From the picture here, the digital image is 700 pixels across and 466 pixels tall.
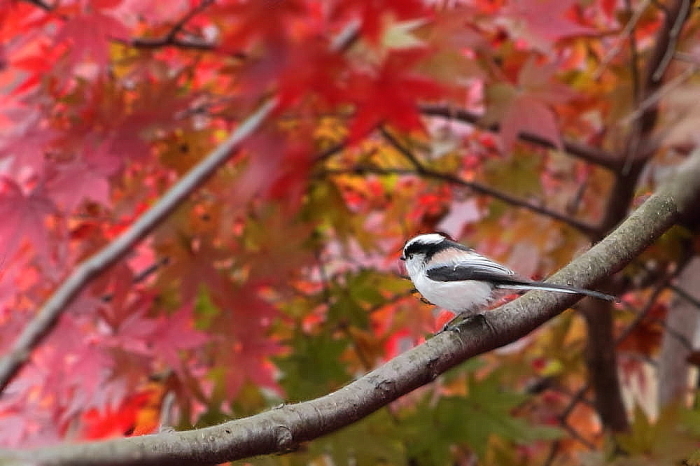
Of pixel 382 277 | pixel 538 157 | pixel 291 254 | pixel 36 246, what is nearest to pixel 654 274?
pixel 538 157

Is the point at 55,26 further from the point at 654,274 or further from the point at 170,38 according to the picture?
the point at 654,274

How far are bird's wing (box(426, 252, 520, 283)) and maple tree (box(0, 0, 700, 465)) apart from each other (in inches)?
17.8

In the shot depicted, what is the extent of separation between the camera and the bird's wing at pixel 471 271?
1.60 ft

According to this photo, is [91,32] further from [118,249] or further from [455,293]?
[455,293]

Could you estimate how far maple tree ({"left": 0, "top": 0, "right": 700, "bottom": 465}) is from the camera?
1.04m

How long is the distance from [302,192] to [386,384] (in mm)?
984

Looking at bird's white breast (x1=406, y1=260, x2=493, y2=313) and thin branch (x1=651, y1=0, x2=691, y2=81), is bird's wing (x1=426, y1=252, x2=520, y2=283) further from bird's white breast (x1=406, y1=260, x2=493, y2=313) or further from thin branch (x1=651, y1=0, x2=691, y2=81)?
thin branch (x1=651, y1=0, x2=691, y2=81)

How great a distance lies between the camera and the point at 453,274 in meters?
0.51

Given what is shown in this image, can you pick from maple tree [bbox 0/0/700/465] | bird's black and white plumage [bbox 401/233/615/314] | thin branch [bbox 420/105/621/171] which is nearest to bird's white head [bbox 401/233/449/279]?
bird's black and white plumage [bbox 401/233/615/314]

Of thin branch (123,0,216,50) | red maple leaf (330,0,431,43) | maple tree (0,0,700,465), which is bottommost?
maple tree (0,0,700,465)

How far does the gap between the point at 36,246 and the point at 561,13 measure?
3.16ft

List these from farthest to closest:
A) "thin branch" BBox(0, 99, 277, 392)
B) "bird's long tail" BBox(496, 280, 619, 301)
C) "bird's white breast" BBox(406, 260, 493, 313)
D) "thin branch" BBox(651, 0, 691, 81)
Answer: "thin branch" BBox(651, 0, 691, 81) → "thin branch" BBox(0, 99, 277, 392) → "bird's white breast" BBox(406, 260, 493, 313) → "bird's long tail" BBox(496, 280, 619, 301)

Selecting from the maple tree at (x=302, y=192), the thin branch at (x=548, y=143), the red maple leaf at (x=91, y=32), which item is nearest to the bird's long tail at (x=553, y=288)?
the maple tree at (x=302, y=192)

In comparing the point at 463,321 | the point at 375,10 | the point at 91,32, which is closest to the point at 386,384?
the point at 463,321
